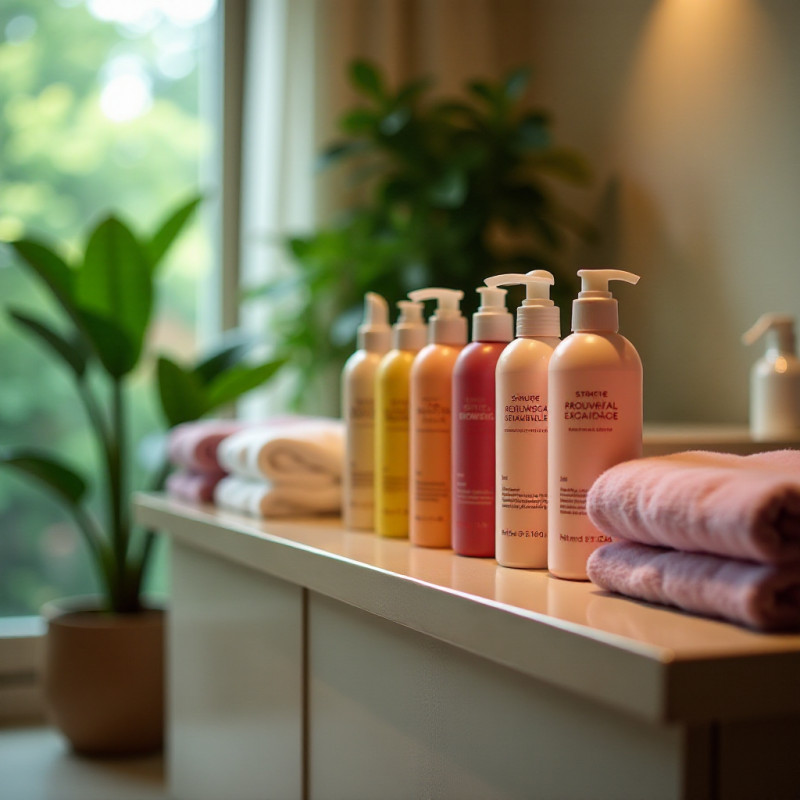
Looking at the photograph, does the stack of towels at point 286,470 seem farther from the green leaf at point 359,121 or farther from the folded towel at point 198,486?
the green leaf at point 359,121

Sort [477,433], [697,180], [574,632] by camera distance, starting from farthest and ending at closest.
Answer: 1. [697,180]
2. [477,433]
3. [574,632]

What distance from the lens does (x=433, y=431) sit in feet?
2.89

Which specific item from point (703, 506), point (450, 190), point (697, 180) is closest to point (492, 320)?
point (703, 506)

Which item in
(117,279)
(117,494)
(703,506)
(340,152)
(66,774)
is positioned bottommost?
(66,774)

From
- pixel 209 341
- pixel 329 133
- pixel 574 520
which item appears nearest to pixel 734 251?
pixel 574 520

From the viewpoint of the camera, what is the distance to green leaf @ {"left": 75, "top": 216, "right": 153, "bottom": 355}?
1803 millimetres

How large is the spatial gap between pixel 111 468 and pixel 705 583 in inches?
60.4

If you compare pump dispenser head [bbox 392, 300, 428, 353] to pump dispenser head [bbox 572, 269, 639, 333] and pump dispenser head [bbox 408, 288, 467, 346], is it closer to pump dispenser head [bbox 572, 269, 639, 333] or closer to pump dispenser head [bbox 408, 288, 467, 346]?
pump dispenser head [bbox 408, 288, 467, 346]

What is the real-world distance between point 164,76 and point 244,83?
18cm

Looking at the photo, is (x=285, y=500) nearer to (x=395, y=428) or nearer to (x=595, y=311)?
(x=395, y=428)

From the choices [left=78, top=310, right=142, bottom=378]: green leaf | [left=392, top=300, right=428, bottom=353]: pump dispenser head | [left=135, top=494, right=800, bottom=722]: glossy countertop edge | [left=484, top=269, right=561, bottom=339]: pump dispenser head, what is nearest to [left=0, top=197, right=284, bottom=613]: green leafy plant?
[left=78, top=310, right=142, bottom=378]: green leaf

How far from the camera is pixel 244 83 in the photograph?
2369 mm

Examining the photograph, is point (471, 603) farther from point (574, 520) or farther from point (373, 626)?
point (373, 626)

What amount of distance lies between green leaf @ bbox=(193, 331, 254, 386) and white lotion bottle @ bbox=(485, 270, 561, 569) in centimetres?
127
